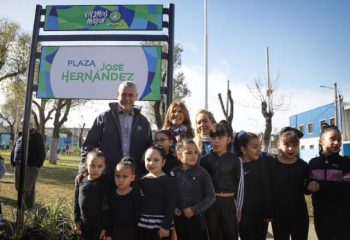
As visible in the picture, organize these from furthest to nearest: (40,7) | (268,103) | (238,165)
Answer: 1. (268,103)
2. (40,7)
3. (238,165)

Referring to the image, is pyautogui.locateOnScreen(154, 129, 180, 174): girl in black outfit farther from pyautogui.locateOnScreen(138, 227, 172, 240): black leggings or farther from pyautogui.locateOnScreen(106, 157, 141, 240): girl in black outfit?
pyautogui.locateOnScreen(138, 227, 172, 240): black leggings

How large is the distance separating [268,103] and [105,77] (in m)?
16.1

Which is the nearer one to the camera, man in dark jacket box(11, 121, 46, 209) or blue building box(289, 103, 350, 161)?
man in dark jacket box(11, 121, 46, 209)

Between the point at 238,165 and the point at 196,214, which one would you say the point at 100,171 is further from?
the point at 238,165

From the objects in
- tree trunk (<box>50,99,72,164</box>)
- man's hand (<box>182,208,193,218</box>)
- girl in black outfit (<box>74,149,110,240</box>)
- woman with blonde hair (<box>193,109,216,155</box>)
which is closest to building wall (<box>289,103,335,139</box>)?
tree trunk (<box>50,99,72,164</box>)

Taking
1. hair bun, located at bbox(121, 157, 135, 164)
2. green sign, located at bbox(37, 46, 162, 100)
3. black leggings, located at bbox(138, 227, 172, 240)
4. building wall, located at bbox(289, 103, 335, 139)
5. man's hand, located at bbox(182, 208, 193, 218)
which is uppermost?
building wall, located at bbox(289, 103, 335, 139)

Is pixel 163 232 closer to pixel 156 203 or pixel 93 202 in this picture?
pixel 156 203

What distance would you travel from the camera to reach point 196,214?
3662 mm

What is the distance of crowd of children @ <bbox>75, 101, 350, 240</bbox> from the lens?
3574 mm

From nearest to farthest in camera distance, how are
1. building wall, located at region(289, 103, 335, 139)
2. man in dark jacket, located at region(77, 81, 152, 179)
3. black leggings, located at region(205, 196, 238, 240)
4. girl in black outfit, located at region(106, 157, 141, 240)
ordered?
girl in black outfit, located at region(106, 157, 141, 240) → black leggings, located at region(205, 196, 238, 240) → man in dark jacket, located at region(77, 81, 152, 179) → building wall, located at region(289, 103, 335, 139)

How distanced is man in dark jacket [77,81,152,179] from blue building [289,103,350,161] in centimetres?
2025

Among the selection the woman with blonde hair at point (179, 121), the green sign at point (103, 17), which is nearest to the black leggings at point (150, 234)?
the woman with blonde hair at point (179, 121)

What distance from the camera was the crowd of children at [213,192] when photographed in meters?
3.57

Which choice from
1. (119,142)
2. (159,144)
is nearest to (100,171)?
(119,142)
